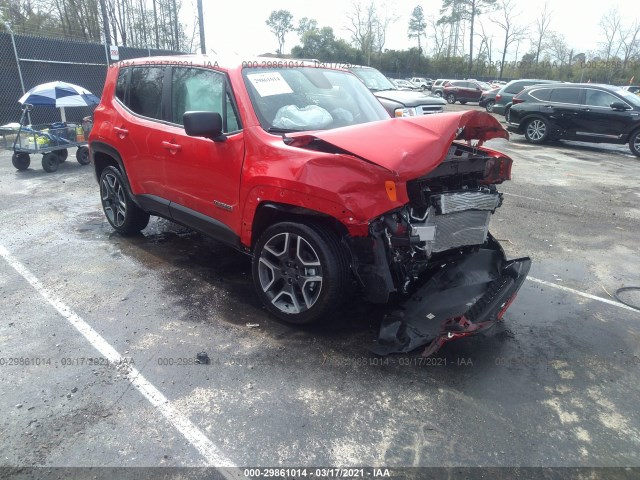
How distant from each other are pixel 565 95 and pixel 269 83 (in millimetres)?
12315

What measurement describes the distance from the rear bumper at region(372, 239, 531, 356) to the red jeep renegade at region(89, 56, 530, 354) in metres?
Result: 0.01

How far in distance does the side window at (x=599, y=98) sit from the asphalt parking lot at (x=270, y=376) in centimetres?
942

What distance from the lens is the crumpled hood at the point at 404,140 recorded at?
120 inches

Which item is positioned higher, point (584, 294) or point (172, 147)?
point (172, 147)

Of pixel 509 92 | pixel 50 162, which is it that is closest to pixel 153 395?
pixel 50 162

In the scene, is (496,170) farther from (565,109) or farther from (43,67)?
(43,67)

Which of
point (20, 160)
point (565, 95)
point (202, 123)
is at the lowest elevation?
point (20, 160)

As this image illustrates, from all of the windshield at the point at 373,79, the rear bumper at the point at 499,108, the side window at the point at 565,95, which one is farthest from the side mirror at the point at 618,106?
the windshield at the point at 373,79

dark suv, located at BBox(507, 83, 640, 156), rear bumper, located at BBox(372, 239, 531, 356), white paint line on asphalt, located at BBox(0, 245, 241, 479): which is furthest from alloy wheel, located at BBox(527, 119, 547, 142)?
white paint line on asphalt, located at BBox(0, 245, 241, 479)

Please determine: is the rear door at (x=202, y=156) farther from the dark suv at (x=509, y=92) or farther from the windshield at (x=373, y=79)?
the dark suv at (x=509, y=92)

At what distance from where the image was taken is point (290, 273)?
3.62 m

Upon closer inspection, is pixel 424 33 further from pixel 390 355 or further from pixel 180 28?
pixel 390 355

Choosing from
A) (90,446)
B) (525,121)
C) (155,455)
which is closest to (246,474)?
(155,455)

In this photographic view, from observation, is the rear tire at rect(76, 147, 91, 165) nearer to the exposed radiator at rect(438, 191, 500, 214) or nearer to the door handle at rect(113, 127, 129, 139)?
the door handle at rect(113, 127, 129, 139)
